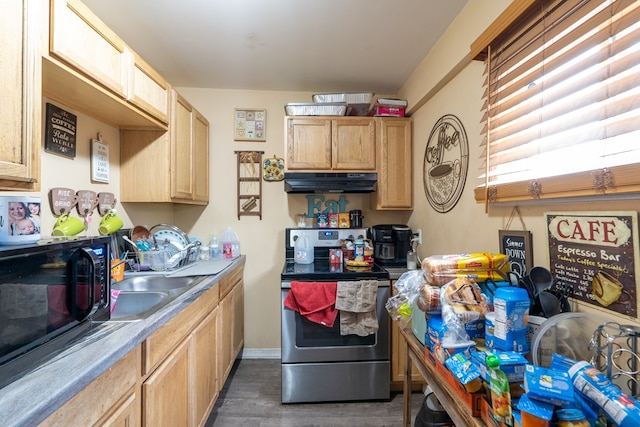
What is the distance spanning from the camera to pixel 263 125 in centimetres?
262

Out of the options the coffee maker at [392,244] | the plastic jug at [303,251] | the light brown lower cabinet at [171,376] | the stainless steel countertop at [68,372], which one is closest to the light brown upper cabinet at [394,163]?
the coffee maker at [392,244]

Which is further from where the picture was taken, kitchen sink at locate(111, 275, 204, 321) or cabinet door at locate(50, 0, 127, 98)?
kitchen sink at locate(111, 275, 204, 321)

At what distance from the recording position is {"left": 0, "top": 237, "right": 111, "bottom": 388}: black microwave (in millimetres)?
Result: 674

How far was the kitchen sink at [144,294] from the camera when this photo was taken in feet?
4.18

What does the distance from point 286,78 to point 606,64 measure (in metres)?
2.08

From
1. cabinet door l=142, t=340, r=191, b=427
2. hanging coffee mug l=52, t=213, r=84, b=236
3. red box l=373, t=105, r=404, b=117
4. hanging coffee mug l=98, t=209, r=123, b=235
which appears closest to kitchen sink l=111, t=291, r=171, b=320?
cabinet door l=142, t=340, r=191, b=427

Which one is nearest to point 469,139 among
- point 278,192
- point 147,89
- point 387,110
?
point 387,110

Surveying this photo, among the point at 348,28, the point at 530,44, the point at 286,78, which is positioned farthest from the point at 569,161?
the point at 286,78

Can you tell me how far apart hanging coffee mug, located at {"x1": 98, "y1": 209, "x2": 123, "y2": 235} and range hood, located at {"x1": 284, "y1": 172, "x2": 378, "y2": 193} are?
121 cm

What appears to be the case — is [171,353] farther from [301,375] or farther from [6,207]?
[301,375]

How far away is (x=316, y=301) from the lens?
1.86 metres

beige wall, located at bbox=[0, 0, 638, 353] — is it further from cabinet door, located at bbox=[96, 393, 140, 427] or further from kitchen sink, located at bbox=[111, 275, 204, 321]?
cabinet door, located at bbox=[96, 393, 140, 427]

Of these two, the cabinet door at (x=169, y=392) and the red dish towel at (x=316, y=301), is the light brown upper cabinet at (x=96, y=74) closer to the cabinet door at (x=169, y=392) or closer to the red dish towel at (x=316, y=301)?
the cabinet door at (x=169, y=392)

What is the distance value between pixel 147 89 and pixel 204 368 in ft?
5.58
